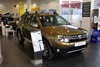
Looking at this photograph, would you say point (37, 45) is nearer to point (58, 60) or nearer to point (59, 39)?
point (59, 39)

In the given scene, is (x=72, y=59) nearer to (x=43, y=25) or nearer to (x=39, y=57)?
(x=39, y=57)

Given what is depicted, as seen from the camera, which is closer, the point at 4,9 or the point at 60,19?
the point at 60,19

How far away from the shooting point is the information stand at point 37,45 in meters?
4.05

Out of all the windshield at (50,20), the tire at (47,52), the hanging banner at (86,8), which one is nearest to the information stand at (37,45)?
the tire at (47,52)

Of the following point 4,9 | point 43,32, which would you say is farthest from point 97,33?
point 4,9

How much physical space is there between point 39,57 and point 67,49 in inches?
36.9

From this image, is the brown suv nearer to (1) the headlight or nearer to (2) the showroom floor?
(1) the headlight

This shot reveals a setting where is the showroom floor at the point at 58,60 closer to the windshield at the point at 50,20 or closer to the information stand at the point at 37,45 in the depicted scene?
the information stand at the point at 37,45

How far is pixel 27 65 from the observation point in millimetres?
3928

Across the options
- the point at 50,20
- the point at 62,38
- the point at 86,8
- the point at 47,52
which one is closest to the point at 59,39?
the point at 62,38

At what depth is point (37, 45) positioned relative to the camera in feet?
→ 13.4

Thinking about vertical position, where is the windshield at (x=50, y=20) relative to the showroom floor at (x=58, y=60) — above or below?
above

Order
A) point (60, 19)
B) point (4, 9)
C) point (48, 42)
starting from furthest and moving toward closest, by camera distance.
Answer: point (4, 9) < point (60, 19) < point (48, 42)

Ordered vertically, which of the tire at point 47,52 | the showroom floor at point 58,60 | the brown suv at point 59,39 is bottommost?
the showroom floor at point 58,60
